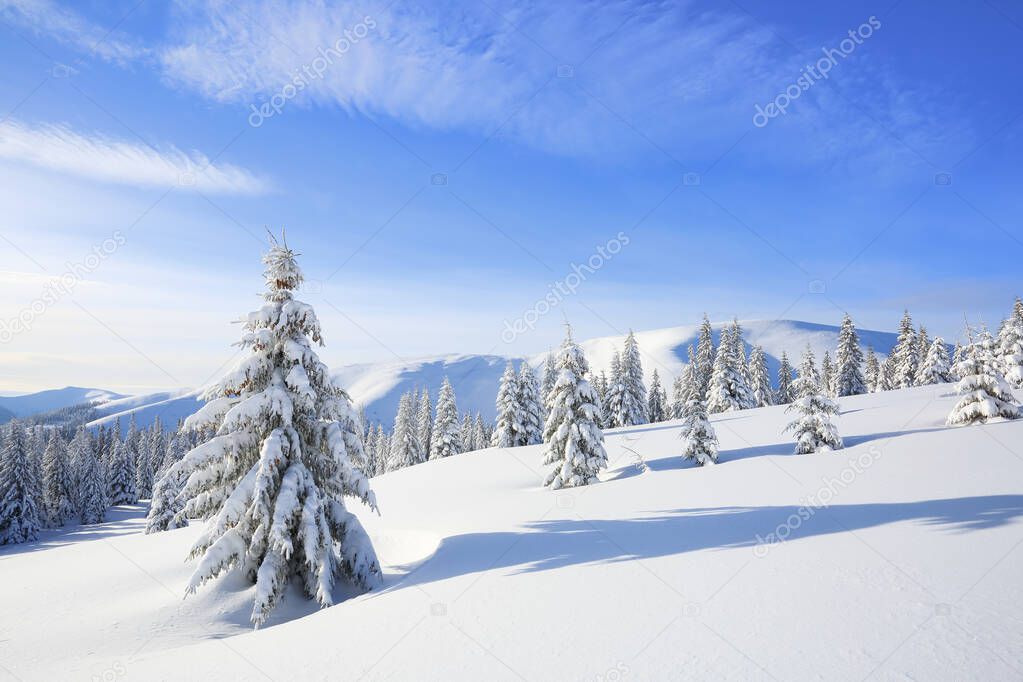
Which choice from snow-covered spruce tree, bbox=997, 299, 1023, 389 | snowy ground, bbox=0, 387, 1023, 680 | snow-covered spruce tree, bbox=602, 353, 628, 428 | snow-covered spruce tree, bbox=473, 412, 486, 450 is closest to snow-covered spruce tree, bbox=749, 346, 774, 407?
snow-covered spruce tree, bbox=602, 353, 628, 428

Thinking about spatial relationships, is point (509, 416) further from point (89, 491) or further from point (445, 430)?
point (89, 491)

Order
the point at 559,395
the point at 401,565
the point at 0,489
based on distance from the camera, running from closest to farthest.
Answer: the point at 401,565
the point at 559,395
the point at 0,489

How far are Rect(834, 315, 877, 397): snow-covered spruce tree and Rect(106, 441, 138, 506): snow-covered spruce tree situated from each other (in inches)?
3993

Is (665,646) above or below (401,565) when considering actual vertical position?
above

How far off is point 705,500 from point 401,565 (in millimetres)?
9106

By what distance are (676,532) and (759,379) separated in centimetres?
6101

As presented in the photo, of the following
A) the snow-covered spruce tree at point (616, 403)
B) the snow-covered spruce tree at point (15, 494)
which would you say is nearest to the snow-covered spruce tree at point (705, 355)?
the snow-covered spruce tree at point (616, 403)

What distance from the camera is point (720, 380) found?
54000 millimetres

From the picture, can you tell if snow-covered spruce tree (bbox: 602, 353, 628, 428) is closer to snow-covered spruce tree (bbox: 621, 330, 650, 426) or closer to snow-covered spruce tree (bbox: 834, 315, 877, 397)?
snow-covered spruce tree (bbox: 621, 330, 650, 426)

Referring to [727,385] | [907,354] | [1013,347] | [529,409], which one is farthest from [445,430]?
[907,354]

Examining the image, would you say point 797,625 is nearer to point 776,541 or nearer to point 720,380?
point 776,541

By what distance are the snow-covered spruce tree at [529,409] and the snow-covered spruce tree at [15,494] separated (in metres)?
46.5

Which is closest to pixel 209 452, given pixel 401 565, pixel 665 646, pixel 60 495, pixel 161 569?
pixel 401 565

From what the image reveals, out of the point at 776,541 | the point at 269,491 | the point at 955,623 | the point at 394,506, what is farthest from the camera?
the point at 394,506
